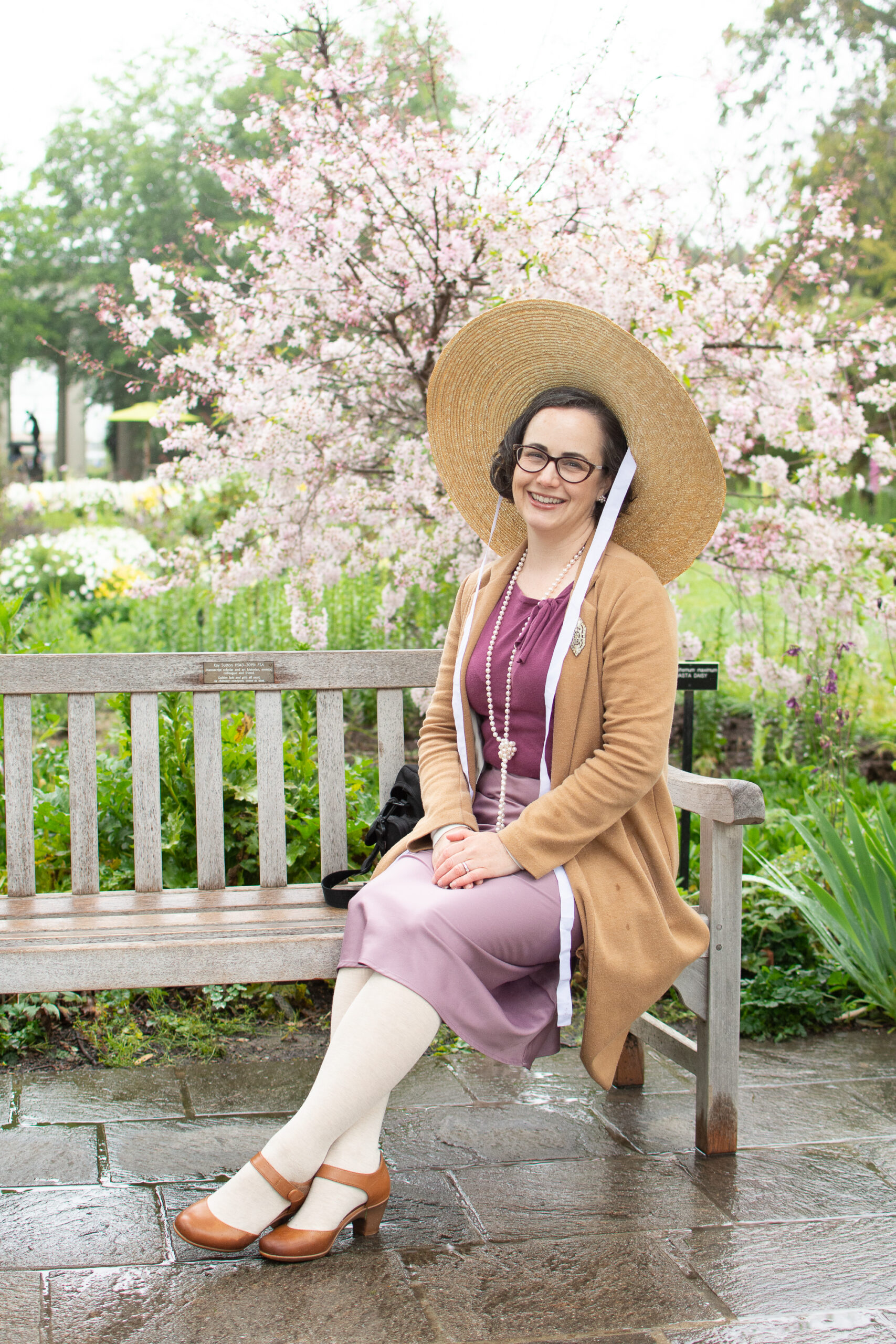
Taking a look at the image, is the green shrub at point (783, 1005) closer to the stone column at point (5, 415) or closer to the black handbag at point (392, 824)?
the black handbag at point (392, 824)

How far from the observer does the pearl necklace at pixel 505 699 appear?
2592 millimetres

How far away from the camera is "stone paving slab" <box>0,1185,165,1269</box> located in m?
2.21

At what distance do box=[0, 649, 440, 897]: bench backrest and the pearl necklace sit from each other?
1.43 feet

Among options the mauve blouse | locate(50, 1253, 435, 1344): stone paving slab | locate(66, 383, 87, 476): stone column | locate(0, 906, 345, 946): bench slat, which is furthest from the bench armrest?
locate(66, 383, 87, 476): stone column

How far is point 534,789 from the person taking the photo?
2582 mm

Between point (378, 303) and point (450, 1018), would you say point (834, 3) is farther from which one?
point (450, 1018)

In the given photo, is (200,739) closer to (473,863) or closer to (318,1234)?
(473,863)

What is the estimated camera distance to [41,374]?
136 feet

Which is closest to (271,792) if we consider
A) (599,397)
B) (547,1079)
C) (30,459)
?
(547,1079)

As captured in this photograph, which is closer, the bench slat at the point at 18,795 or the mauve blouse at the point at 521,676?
the mauve blouse at the point at 521,676

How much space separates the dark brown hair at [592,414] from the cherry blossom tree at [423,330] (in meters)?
1.83

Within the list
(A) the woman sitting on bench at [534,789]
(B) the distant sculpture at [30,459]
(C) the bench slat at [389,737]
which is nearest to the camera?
(A) the woman sitting on bench at [534,789]

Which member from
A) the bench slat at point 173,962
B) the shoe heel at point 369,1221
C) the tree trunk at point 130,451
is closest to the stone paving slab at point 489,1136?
the shoe heel at point 369,1221

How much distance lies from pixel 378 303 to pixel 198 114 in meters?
38.1
